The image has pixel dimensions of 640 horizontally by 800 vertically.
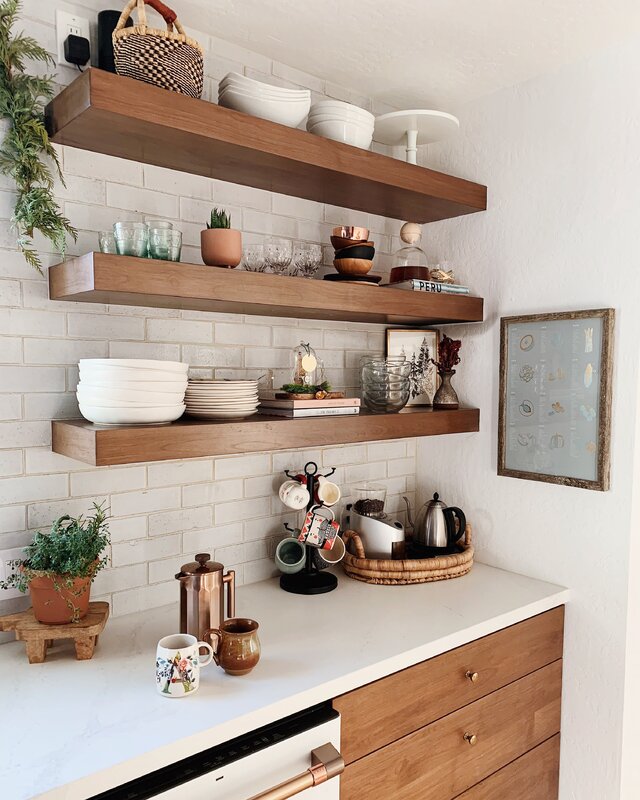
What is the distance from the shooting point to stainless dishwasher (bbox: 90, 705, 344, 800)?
3.77 ft

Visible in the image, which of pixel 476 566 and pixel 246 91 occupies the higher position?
pixel 246 91

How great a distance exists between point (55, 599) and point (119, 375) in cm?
53

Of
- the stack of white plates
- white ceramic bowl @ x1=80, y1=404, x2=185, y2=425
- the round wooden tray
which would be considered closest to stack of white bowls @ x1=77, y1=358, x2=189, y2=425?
white ceramic bowl @ x1=80, y1=404, x2=185, y2=425

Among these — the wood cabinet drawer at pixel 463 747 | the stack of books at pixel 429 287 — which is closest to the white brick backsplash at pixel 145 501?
the wood cabinet drawer at pixel 463 747

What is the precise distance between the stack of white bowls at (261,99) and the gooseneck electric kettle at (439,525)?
1265 millimetres

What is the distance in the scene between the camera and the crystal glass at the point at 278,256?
174 centimetres

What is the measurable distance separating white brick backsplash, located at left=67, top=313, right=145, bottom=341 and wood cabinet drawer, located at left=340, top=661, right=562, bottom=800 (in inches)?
47.1

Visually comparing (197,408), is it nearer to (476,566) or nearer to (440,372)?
(440,372)

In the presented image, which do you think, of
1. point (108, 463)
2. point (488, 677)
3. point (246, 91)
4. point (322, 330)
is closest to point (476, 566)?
point (488, 677)

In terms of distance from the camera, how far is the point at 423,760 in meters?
1.58

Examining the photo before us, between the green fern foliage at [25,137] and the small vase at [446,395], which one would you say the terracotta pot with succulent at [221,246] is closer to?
the green fern foliage at [25,137]

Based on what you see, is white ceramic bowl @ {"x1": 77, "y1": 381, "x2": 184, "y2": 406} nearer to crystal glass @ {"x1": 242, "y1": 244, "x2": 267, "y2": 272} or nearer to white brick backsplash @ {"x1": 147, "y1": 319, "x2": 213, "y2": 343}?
white brick backsplash @ {"x1": 147, "y1": 319, "x2": 213, "y2": 343}

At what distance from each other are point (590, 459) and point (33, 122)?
171 cm

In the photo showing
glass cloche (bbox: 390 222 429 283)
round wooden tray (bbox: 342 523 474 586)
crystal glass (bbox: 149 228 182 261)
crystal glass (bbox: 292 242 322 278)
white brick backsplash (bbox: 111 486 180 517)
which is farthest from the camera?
glass cloche (bbox: 390 222 429 283)
